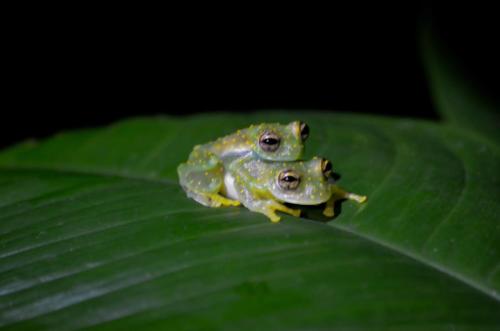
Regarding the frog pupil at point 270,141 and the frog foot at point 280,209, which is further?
the frog pupil at point 270,141

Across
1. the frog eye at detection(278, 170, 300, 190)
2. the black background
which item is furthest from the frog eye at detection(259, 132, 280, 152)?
the black background

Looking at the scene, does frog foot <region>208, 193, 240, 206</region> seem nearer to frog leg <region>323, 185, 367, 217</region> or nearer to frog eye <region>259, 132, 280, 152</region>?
frog eye <region>259, 132, 280, 152</region>

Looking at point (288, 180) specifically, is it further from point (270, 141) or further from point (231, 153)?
point (231, 153)

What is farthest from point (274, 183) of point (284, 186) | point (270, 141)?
point (270, 141)

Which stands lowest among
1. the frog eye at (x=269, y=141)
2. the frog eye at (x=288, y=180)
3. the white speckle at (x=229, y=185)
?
the white speckle at (x=229, y=185)

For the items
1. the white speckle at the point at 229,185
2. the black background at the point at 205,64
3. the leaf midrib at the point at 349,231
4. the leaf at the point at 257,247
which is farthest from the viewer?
the black background at the point at 205,64

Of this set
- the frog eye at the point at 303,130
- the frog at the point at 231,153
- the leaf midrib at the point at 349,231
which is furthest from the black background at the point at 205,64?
the frog eye at the point at 303,130

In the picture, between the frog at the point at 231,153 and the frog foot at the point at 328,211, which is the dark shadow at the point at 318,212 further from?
the frog at the point at 231,153
